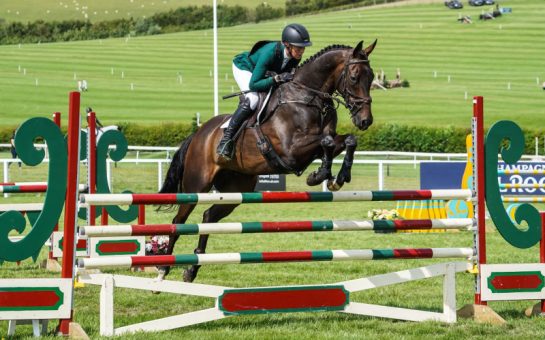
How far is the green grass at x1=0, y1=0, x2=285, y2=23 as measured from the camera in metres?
102

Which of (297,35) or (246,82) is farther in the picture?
(246,82)

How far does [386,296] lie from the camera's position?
7.82 m

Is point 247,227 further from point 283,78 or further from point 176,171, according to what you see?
point 176,171

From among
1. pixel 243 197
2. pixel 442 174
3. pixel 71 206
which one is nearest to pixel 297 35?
pixel 243 197

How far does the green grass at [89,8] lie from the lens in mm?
101938

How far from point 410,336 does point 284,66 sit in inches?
105

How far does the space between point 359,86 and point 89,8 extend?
10488cm

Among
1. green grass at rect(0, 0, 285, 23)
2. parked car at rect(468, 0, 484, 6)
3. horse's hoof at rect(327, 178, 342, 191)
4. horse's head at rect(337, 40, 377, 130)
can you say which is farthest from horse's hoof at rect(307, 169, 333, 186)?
green grass at rect(0, 0, 285, 23)

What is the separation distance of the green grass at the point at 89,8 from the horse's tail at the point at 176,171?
95637 mm

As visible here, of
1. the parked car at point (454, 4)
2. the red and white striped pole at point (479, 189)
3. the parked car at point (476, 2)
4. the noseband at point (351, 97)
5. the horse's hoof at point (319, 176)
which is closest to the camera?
the red and white striped pole at point (479, 189)

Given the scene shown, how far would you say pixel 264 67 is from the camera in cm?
748

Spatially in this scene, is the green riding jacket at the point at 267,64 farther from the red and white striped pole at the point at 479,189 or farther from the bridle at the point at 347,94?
the red and white striped pole at the point at 479,189

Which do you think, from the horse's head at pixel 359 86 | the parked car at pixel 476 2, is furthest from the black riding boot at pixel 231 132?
the parked car at pixel 476 2

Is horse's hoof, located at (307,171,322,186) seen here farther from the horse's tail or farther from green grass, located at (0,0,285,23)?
green grass, located at (0,0,285,23)
